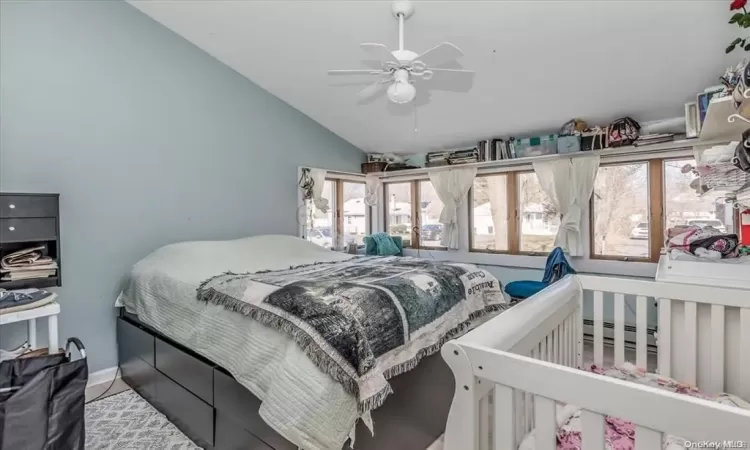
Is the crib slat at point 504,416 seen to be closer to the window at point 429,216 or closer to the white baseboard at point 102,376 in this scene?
the white baseboard at point 102,376

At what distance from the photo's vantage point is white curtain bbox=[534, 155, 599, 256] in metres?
3.68

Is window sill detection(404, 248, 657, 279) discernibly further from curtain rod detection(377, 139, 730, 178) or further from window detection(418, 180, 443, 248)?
curtain rod detection(377, 139, 730, 178)

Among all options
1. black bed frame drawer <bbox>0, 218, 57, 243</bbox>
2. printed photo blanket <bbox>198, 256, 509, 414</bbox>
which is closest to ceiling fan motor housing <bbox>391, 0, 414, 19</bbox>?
printed photo blanket <bbox>198, 256, 509, 414</bbox>

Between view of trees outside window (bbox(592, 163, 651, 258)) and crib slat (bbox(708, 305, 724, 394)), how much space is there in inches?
92.9

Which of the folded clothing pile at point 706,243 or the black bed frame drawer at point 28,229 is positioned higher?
the black bed frame drawer at point 28,229

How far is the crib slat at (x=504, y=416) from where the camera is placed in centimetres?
93

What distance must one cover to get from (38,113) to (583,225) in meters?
4.80

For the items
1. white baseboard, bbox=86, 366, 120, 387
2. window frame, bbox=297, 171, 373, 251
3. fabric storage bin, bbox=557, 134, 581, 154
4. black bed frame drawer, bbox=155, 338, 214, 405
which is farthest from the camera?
window frame, bbox=297, 171, 373, 251

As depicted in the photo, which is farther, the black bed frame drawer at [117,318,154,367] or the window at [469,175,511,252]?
the window at [469,175,511,252]

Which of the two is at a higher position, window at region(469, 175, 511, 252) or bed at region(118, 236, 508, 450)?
window at region(469, 175, 511, 252)

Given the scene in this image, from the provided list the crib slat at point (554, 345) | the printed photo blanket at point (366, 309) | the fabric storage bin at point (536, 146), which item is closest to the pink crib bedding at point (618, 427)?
the crib slat at point (554, 345)

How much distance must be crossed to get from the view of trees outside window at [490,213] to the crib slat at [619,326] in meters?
2.68

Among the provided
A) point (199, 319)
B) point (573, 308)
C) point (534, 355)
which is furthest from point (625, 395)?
point (199, 319)

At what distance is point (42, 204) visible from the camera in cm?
227
